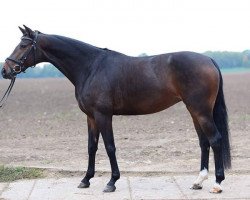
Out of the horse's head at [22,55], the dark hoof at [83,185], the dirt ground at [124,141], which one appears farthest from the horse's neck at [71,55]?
the dirt ground at [124,141]

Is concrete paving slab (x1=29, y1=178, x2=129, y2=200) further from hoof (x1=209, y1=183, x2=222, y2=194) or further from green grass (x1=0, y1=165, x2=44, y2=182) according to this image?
hoof (x1=209, y1=183, x2=222, y2=194)

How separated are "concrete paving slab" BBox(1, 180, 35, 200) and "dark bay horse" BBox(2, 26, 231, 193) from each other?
2.69 feet

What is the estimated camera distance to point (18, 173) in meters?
7.53

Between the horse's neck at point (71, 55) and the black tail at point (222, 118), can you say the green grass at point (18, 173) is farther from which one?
the black tail at point (222, 118)

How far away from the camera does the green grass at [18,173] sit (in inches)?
293

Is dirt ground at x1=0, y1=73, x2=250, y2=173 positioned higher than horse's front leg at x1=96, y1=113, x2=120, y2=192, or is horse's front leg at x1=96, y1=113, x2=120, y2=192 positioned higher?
horse's front leg at x1=96, y1=113, x2=120, y2=192

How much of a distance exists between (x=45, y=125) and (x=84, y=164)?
6452 mm

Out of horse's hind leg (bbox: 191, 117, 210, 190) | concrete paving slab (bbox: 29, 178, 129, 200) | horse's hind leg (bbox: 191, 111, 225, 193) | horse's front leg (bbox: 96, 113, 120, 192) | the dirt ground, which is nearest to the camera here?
horse's hind leg (bbox: 191, 111, 225, 193)

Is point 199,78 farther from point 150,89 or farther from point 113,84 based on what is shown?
point 113,84

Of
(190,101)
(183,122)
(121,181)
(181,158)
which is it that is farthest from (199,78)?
(183,122)

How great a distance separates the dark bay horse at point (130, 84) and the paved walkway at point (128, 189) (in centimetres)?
Answer: 19

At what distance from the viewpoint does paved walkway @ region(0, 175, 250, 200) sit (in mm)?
6277

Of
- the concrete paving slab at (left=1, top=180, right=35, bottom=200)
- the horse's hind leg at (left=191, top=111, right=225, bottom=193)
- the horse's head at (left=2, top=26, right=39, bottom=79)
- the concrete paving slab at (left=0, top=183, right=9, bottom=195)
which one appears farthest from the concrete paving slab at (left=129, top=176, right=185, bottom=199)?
the horse's head at (left=2, top=26, right=39, bottom=79)

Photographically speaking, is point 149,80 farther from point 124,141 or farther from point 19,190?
point 124,141
